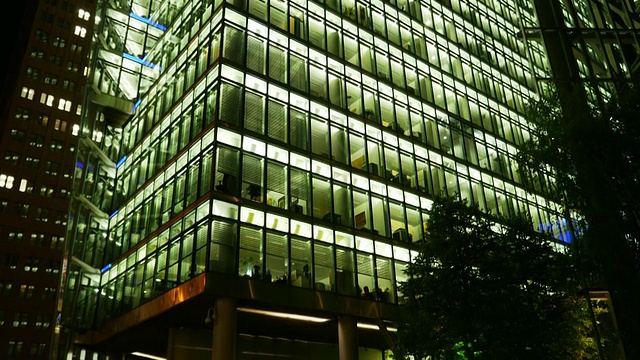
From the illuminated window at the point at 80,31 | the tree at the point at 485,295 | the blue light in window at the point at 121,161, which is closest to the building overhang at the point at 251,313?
the tree at the point at 485,295

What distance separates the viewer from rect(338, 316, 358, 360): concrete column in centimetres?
2781

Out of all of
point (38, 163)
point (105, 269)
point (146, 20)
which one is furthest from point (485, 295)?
point (38, 163)

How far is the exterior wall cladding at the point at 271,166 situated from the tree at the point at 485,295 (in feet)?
12.2

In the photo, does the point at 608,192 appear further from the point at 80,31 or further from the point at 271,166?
the point at 80,31

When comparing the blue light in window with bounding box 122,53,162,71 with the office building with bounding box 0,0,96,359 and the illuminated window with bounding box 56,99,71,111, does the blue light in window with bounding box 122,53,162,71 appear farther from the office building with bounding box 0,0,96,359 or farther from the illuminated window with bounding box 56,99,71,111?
the illuminated window with bounding box 56,99,71,111

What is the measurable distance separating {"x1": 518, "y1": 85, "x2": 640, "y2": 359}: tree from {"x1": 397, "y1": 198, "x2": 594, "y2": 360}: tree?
14.8 ft

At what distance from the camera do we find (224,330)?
2391 cm

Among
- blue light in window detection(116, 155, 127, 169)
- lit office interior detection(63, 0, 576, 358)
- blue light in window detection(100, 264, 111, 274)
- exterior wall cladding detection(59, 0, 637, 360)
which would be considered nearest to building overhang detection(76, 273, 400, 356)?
exterior wall cladding detection(59, 0, 637, 360)

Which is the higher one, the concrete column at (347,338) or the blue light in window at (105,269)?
the blue light in window at (105,269)

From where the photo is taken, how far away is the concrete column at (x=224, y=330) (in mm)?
23484

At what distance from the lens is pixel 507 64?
170ft

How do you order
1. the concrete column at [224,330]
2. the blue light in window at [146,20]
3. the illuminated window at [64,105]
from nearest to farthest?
the concrete column at [224,330], the blue light in window at [146,20], the illuminated window at [64,105]

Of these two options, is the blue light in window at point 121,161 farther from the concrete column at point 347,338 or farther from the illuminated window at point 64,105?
the illuminated window at point 64,105

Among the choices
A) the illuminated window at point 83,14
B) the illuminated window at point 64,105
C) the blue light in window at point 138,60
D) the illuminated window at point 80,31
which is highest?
the illuminated window at point 83,14
